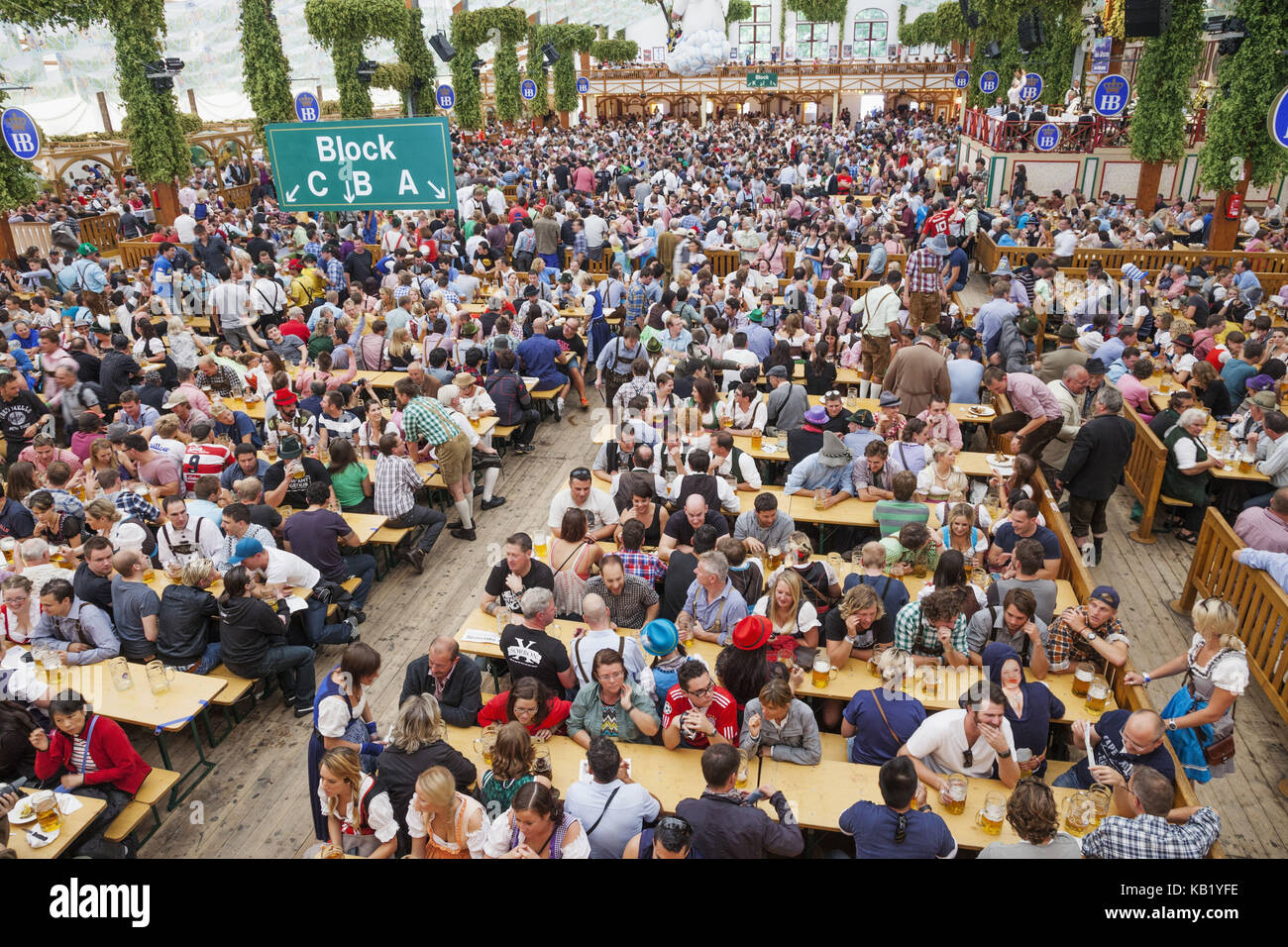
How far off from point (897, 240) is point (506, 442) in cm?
788

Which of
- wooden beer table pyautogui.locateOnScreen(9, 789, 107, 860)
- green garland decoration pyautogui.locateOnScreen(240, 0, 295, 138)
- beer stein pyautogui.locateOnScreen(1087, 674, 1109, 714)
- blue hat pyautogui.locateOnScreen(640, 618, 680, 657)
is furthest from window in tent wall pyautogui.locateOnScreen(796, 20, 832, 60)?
wooden beer table pyautogui.locateOnScreen(9, 789, 107, 860)

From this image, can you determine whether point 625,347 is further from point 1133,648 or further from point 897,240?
point 897,240

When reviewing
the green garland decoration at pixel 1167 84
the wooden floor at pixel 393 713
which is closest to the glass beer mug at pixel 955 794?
the wooden floor at pixel 393 713

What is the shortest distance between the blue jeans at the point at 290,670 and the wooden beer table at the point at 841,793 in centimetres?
321

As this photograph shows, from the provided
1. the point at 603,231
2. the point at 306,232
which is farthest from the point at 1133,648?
the point at 306,232

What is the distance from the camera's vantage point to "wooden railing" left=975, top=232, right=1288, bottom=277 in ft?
43.5

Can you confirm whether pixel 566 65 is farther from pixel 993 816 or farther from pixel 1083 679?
pixel 993 816

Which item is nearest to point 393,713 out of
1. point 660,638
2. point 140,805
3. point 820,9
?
point 140,805

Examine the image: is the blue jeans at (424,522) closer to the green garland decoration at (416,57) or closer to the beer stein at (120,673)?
the beer stein at (120,673)

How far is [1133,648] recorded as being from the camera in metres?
6.14

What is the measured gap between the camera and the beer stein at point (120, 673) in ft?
15.6

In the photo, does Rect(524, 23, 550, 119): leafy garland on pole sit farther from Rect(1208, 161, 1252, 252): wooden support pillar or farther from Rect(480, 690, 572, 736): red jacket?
Rect(480, 690, 572, 736): red jacket

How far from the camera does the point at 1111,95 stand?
16859 mm

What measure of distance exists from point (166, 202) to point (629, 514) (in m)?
16.8
